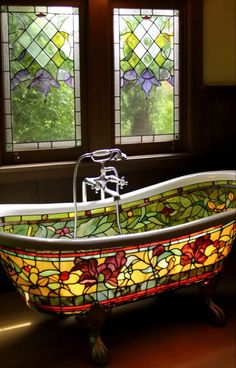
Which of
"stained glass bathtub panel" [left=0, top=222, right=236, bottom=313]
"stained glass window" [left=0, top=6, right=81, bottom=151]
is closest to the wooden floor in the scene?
"stained glass bathtub panel" [left=0, top=222, right=236, bottom=313]

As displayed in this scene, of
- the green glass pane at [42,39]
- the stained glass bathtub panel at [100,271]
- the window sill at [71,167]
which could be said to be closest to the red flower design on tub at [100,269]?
the stained glass bathtub panel at [100,271]

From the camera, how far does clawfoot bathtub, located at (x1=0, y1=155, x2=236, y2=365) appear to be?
2131 millimetres

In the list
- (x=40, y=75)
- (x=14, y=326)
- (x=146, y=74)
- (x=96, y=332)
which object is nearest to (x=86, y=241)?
(x=96, y=332)

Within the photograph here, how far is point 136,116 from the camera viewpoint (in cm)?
322

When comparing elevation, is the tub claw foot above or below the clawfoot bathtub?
below

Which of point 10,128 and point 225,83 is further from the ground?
point 225,83

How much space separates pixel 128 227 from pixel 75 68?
93 cm

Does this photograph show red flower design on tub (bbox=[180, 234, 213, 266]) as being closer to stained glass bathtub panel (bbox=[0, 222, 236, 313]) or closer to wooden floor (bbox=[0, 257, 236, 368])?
stained glass bathtub panel (bbox=[0, 222, 236, 313])

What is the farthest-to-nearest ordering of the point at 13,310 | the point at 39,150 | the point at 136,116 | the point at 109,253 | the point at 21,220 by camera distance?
the point at 136,116 < the point at 39,150 < the point at 13,310 < the point at 21,220 < the point at 109,253

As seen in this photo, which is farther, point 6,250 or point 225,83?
point 225,83

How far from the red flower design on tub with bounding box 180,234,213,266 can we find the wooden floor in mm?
349

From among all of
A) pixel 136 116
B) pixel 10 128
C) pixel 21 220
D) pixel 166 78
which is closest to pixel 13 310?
pixel 21 220

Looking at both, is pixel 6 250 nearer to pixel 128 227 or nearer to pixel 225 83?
pixel 128 227

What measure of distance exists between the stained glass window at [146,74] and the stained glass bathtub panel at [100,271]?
3.38 ft
